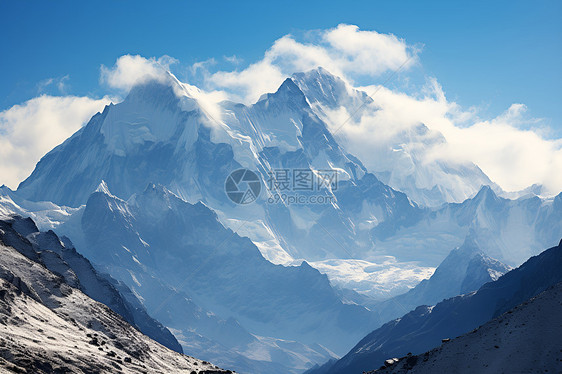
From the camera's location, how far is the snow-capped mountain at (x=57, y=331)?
295 ft

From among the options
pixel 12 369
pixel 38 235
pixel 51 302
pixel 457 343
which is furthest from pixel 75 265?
pixel 457 343

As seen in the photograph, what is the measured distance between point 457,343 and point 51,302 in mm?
66350

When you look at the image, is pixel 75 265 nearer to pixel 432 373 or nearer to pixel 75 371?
pixel 75 371

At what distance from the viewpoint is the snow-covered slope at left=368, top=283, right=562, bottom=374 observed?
262 ft

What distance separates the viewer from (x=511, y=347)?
8331cm

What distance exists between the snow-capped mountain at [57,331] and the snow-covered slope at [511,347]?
3908 centimetres

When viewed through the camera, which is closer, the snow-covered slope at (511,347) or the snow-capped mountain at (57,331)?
the snow-covered slope at (511,347)

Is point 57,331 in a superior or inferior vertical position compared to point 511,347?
superior

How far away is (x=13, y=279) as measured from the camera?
110938 mm

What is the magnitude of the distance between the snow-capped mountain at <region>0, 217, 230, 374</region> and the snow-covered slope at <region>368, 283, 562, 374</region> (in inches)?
1539

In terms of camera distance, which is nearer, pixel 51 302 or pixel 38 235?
pixel 51 302

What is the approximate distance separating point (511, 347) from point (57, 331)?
61912 millimetres

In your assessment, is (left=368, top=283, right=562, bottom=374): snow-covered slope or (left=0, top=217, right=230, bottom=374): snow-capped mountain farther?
(left=0, top=217, right=230, bottom=374): snow-capped mountain

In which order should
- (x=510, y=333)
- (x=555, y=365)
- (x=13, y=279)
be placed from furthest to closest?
(x=13, y=279) < (x=510, y=333) < (x=555, y=365)
